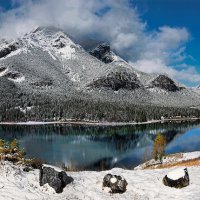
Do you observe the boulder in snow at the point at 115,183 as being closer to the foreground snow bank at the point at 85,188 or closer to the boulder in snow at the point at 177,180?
the foreground snow bank at the point at 85,188

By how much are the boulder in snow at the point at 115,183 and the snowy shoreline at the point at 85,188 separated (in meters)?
0.52

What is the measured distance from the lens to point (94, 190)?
111 feet

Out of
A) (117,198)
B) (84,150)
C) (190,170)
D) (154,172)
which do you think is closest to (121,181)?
(117,198)

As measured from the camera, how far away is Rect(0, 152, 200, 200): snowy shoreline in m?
30.6

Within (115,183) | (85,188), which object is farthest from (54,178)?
(115,183)

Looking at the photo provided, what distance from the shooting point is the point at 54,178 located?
3272cm

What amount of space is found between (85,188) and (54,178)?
3052mm

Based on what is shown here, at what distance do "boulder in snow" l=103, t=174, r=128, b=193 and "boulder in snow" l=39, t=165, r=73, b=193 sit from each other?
3494 mm

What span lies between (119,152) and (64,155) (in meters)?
26.8

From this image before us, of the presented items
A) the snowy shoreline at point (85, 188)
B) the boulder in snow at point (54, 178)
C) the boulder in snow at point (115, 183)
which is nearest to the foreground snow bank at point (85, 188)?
the snowy shoreline at point (85, 188)

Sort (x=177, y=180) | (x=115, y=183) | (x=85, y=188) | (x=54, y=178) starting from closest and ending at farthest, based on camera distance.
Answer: (x=54, y=178) → (x=85, y=188) → (x=115, y=183) → (x=177, y=180)

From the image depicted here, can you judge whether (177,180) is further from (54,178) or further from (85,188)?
(54,178)

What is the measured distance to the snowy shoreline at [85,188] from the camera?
30.6 metres

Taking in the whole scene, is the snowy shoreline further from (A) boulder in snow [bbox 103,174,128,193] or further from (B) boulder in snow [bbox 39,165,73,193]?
(A) boulder in snow [bbox 103,174,128,193]
